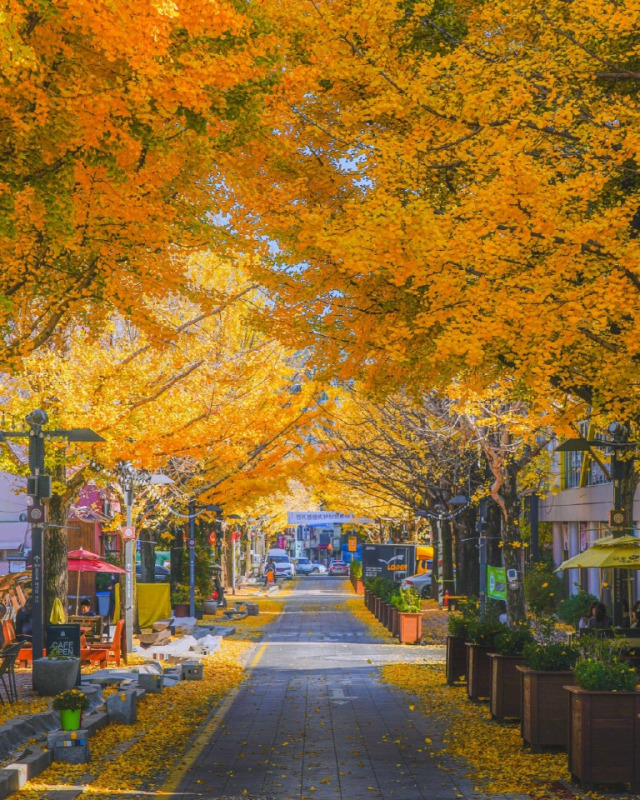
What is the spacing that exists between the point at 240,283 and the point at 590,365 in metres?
13.6

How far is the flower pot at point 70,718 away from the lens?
41.7 feet

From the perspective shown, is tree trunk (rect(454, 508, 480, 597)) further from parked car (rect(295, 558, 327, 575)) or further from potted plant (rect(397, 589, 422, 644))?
parked car (rect(295, 558, 327, 575))

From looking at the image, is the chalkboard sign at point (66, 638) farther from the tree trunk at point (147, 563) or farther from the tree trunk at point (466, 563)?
the tree trunk at point (466, 563)

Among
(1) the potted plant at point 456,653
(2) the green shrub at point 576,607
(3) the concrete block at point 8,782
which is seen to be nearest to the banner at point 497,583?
(1) the potted plant at point 456,653

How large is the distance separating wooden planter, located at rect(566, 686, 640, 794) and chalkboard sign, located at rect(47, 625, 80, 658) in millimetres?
9552

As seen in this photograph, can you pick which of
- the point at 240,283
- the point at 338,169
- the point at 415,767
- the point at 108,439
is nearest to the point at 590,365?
the point at 338,169

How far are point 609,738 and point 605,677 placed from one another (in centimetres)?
54

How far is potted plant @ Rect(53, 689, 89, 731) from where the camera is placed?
41.5 feet

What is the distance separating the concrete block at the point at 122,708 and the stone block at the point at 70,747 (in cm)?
234

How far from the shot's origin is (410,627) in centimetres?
2827

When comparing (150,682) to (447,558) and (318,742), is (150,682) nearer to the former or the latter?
(318,742)

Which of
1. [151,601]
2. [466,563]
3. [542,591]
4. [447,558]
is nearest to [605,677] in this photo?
[151,601]

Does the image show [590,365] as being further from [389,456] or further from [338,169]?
[389,456]

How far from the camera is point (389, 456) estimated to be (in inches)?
1347
